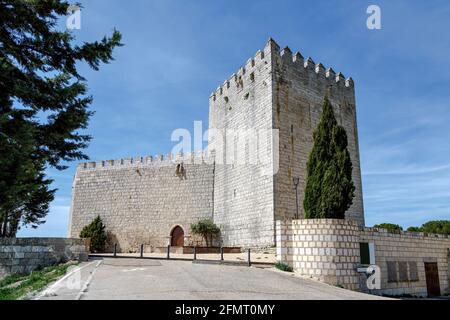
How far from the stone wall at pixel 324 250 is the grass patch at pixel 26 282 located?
6233mm

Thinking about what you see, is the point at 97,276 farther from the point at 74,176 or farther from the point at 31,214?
the point at 74,176

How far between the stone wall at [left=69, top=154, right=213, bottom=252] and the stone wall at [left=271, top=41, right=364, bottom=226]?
19.7 feet

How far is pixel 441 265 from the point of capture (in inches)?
577

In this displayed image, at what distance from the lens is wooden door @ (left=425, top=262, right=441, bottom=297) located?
1379 cm

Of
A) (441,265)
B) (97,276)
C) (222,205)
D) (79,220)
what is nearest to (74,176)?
(79,220)

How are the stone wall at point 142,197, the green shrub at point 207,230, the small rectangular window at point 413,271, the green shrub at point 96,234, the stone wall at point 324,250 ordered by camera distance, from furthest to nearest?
the green shrub at point 96,234 < the stone wall at point 142,197 < the green shrub at point 207,230 < the small rectangular window at point 413,271 < the stone wall at point 324,250

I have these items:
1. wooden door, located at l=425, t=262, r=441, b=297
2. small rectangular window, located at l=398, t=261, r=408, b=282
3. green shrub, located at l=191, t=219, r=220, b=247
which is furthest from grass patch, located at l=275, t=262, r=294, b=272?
green shrub, located at l=191, t=219, r=220, b=247

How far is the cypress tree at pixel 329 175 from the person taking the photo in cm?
1038

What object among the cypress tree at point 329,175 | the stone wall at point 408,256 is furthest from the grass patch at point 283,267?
the stone wall at point 408,256

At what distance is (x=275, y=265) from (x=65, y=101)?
8.32 meters

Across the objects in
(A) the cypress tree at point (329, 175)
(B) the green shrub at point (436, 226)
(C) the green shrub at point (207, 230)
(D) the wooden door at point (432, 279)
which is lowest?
(D) the wooden door at point (432, 279)

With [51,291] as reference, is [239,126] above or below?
above

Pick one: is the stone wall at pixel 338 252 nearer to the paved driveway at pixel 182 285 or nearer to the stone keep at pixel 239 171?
the paved driveway at pixel 182 285

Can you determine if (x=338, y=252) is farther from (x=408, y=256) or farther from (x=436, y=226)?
(x=436, y=226)
